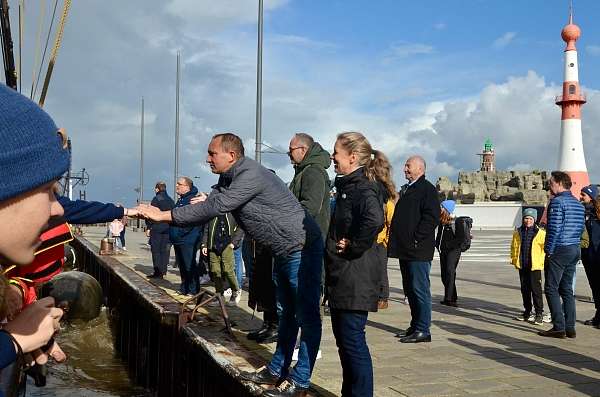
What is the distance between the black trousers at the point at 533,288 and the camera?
8227 millimetres

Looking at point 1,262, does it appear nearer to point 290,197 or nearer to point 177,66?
point 290,197

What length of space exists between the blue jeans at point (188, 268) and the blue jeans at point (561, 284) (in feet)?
16.3

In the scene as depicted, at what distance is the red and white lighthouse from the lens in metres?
51.1

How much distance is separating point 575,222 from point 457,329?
6.02 feet

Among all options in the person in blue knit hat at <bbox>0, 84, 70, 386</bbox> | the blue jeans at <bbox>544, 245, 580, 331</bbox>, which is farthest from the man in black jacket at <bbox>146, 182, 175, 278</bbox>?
the person in blue knit hat at <bbox>0, 84, 70, 386</bbox>

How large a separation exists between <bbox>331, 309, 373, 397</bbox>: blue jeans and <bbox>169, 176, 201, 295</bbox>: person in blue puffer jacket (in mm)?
5602

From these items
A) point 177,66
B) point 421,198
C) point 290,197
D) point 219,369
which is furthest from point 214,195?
point 177,66

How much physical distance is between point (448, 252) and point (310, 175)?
4.62 meters

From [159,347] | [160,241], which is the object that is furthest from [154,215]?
[160,241]

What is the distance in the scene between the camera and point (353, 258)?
14.3ft

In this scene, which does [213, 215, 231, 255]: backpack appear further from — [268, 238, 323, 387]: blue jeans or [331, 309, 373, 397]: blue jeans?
[331, 309, 373, 397]: blue jeans

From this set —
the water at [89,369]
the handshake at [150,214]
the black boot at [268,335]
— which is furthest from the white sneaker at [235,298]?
the handshake at [150,214]

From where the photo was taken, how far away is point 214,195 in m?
4.74

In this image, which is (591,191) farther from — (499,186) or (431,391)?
(499,186)
